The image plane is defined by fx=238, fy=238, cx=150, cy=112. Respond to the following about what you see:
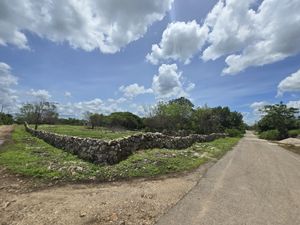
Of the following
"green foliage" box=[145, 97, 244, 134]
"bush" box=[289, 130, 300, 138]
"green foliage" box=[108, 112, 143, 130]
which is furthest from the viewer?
"green foliage" box=[108, 112, 143, 130]

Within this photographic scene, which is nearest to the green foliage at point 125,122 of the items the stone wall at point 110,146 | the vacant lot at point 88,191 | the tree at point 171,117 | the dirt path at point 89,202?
the tree at point 171,117

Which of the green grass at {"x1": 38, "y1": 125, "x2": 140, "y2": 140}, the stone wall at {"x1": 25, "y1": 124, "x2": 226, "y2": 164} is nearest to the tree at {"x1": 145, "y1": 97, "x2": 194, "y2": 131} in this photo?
the green grass at {"x1": 38, "y1": 125, "x2": 140, "y2": 140}

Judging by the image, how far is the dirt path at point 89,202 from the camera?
496 centimetres

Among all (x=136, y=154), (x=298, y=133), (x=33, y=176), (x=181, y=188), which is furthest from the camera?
(x=298, y=133)

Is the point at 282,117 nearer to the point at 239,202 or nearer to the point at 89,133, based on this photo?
the point at 89,133

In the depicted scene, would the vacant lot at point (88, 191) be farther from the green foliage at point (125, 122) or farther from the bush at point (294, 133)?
the green foliage at point (125, 122)

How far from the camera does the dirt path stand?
496 centimetres

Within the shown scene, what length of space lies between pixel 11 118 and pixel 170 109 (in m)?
61.0

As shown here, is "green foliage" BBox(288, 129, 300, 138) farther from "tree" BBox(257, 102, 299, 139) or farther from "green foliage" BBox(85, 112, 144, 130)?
"green foliage" BBox(85, 112, 144, 130)

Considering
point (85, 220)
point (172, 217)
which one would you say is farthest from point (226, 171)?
point (85, 220)

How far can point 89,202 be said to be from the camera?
5.84 m

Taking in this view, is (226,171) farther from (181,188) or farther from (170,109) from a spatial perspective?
(170,109)

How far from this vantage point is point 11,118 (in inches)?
3290

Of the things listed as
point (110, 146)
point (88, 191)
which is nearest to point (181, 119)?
point (110, 146)
